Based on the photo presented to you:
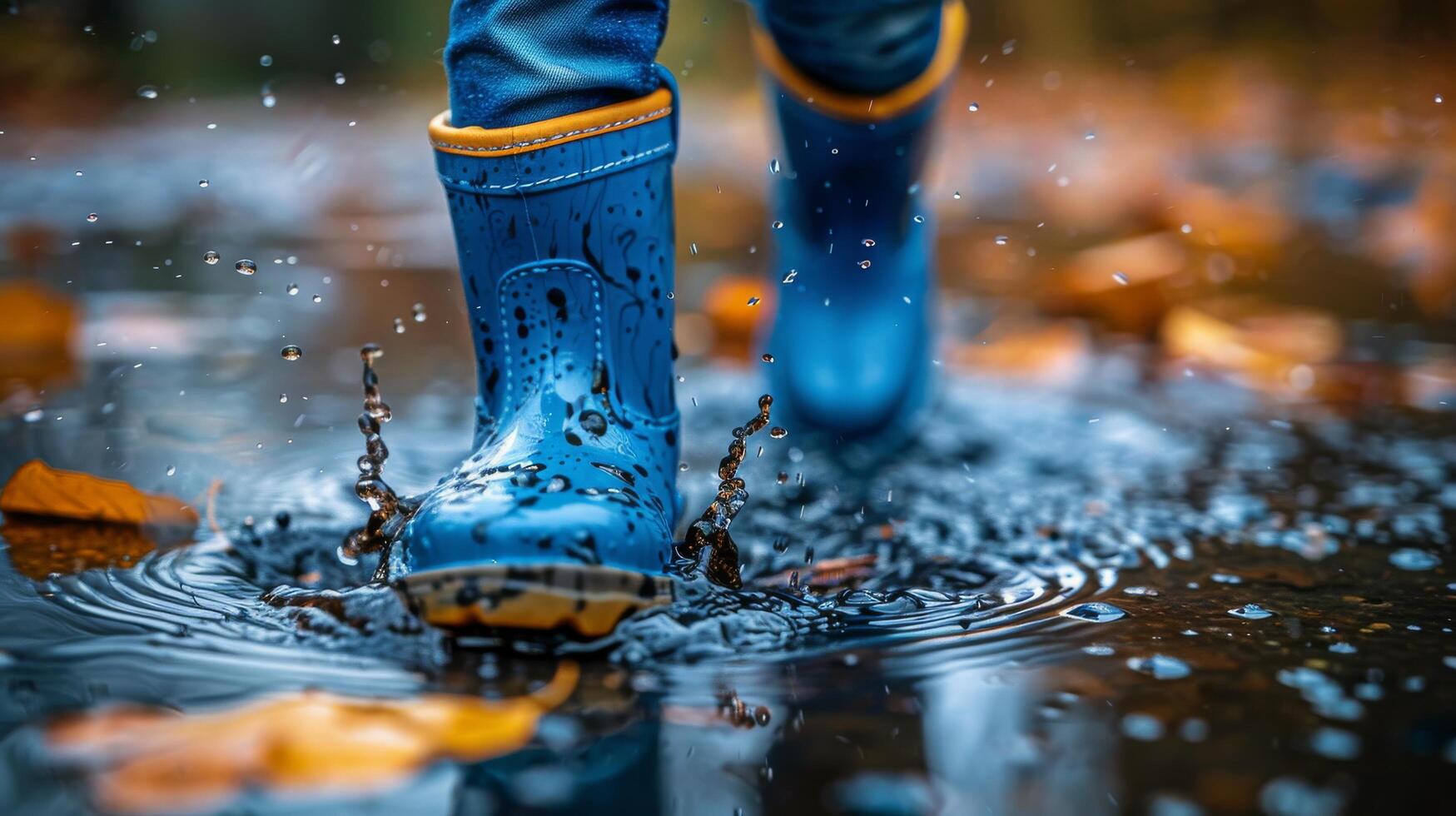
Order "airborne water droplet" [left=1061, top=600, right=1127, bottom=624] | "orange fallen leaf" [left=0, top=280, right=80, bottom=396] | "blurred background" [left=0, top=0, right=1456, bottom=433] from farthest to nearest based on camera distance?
1. "blurred background" [left=0, top=0, right=1456, bottom=433]
2. "orange fallen leaf" [left=0, top=280, right=80, bottom=396]
3. "airborne water droplet" [left=1061, top=600, right=1127, bottom=624]

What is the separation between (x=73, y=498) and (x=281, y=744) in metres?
0.59

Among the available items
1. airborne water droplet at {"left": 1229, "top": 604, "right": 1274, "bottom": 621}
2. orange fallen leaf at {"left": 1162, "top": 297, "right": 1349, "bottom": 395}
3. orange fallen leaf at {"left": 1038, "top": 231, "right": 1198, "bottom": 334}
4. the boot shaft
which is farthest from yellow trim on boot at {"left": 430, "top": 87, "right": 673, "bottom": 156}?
orange fallen leaf at {"left": 1038, "top": 231, "right": 1198, "bottom": 334}

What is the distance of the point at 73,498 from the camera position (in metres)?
1.13

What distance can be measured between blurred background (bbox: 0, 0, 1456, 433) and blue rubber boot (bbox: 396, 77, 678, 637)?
16cm

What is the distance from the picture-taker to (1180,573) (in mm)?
1056

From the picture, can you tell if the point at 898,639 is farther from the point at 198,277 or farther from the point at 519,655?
the point at 198,277

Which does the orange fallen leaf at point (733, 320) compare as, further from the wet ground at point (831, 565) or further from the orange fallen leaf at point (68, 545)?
the orange fallen leaf at point (68, 545)

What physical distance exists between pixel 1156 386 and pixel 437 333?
3.91 feet

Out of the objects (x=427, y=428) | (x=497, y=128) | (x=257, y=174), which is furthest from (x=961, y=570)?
(x=257, y=174)

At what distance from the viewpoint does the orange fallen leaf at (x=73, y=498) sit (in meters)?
1.13

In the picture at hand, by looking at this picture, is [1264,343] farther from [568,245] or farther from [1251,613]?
[568,245]

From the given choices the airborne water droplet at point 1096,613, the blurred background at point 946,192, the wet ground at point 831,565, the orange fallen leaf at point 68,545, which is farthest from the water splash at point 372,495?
the airborne water droplet at point 1096,613

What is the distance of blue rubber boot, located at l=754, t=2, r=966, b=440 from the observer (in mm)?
1459

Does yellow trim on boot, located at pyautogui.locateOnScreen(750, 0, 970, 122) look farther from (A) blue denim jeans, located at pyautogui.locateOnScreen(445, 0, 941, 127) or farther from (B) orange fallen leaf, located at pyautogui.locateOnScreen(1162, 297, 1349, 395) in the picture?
(B) orange fallen leaf, located at pyautogui.locateOnScreen(1162, 297, 1349, 395)
